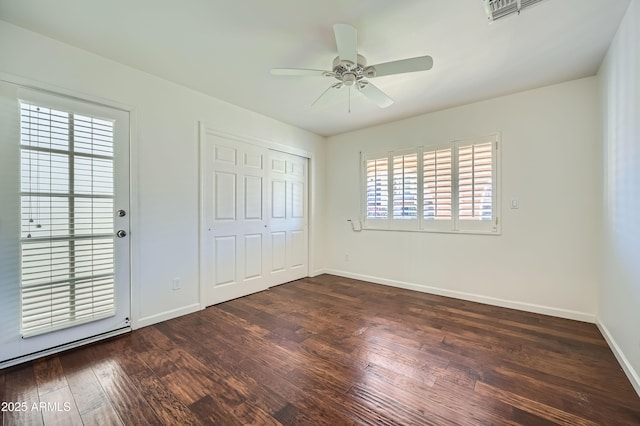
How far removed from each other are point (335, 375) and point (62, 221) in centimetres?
251

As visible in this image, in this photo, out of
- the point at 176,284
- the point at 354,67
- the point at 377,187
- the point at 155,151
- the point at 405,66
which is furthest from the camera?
the point at 377,187

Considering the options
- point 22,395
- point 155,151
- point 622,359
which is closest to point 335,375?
point 22,395

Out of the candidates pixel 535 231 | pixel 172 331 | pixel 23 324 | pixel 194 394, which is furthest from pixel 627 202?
pixel 23 324

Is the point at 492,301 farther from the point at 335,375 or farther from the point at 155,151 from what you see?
the point at 155,151

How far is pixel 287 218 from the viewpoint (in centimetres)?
429

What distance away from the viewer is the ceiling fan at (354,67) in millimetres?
1800

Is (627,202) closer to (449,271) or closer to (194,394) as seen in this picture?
(449,271)

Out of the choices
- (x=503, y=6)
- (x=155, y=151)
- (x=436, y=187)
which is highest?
(x=503, y=6)

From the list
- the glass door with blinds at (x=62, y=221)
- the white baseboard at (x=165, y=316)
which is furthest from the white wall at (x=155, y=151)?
the glass door with blinds at (x=62, y=221)

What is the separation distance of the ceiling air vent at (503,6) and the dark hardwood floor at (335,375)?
250 centimetres

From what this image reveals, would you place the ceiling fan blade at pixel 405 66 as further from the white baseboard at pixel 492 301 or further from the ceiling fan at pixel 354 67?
the white baseboard at pixel 492 301

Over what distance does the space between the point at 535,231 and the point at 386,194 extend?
74.1 inches

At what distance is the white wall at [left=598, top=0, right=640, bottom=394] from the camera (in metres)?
1.76

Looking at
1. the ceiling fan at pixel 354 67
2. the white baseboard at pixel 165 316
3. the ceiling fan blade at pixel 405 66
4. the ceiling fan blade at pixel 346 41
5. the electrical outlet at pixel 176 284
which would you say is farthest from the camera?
the electrical outlet at pixel 176 284
